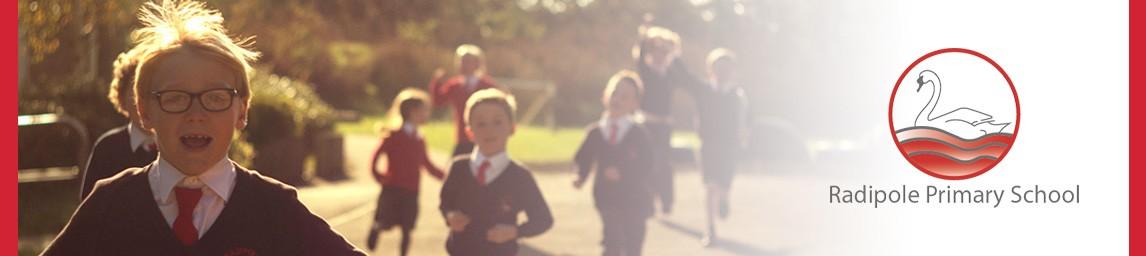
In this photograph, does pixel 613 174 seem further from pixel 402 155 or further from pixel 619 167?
pixel 402 155

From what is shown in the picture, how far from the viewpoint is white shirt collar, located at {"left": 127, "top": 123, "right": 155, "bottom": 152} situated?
19.1ft

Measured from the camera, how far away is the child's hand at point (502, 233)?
6.75 meters

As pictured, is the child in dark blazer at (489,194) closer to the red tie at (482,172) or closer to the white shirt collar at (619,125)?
the red tie at (482,172)

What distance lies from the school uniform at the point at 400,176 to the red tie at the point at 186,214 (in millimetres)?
5915

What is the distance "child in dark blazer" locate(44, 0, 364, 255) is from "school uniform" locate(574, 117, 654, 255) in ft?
17.2

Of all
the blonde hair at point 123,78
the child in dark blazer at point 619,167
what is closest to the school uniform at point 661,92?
the child in dark blazer at point 619,167

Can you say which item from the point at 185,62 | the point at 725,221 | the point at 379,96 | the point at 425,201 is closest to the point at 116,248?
the point at 185,62

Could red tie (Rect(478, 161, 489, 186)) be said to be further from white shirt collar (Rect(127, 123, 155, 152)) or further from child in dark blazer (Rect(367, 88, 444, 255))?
child in dark blazer (Rect(367, 88, 444, 255))

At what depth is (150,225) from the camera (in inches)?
159

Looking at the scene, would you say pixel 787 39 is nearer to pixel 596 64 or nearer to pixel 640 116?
pixel 596 64

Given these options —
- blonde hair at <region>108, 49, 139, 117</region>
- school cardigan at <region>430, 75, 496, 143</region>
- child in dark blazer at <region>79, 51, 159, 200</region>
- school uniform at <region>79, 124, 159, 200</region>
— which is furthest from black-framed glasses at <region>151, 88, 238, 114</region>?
school cardigan at <region>430, 75, 496, 143</region>

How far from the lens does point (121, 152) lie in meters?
5.78

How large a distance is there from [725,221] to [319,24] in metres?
17.6

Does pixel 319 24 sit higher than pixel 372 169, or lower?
higher
